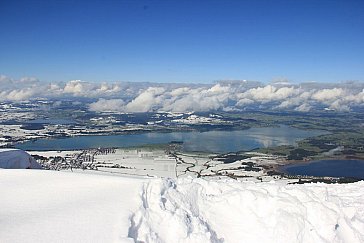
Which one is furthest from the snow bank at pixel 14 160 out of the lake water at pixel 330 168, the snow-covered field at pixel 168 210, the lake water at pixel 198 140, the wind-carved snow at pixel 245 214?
the lake water at pixel 198 140

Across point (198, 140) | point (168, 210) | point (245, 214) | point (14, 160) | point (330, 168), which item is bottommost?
point (198, 140)

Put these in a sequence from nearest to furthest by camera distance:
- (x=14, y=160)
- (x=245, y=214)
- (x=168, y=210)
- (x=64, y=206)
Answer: (x=64, y=206) < (x=168, y=210) < (x=245, y=214) < (x=14, y=160)

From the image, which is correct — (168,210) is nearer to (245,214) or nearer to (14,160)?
(245,214)

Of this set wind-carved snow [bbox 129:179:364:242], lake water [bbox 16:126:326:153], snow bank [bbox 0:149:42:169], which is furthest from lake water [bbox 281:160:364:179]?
snow bank [bbox 0:149:42:169]

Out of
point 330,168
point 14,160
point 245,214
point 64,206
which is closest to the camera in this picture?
point 64,206

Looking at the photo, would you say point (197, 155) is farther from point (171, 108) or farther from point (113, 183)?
point (171, 108)

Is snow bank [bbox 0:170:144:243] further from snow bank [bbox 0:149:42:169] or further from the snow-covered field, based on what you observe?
snow bank [bbox 0:149:42:169]

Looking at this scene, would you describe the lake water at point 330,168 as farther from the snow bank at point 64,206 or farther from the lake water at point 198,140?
the snow bank at point 64,206

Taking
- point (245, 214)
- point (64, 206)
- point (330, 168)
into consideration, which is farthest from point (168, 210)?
point (330, 168)
